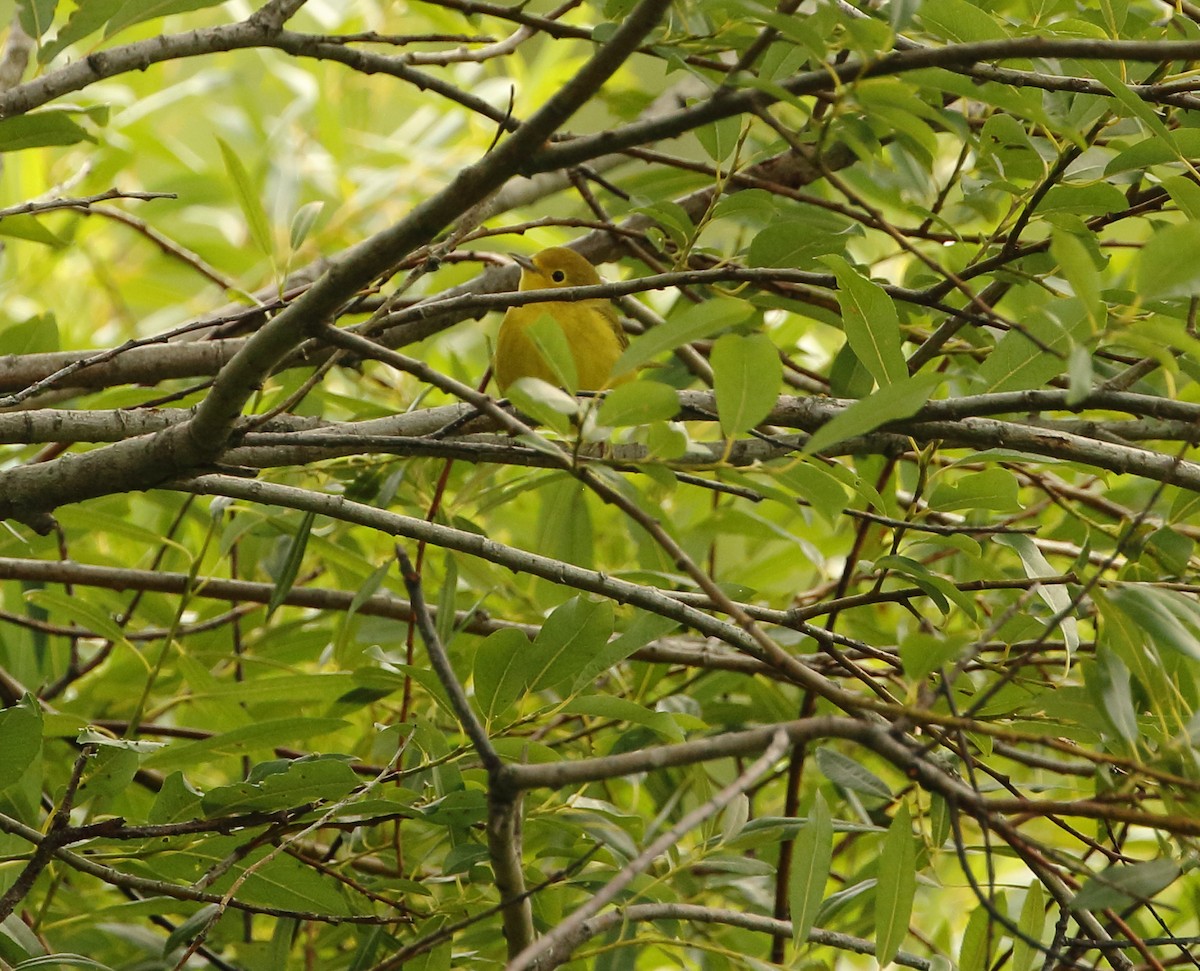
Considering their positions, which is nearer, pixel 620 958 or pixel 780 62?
pixel 620 958

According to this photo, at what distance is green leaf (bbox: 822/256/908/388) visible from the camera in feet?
5.99

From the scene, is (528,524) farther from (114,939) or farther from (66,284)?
(66,284)

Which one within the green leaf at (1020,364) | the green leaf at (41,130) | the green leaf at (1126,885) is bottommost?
the green leaf at (1126,885)

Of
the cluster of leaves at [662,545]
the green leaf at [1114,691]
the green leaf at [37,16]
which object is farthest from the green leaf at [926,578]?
the green leaf at [37,16]

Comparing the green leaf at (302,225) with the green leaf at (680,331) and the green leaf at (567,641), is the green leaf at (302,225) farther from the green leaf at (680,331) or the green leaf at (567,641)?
the green leaf at (680,331)

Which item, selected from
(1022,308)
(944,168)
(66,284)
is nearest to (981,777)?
(1022,308)

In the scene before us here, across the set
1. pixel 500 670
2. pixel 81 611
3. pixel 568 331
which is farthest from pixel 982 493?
pixel 568 331

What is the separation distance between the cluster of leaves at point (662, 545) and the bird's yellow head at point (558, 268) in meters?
0.19

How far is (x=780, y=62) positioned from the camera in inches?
84.5

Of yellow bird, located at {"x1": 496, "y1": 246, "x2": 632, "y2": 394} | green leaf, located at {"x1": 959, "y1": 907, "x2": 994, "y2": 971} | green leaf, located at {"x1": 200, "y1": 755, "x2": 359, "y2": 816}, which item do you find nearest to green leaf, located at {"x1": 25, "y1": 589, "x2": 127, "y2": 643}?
green leaf, located at {"x1": 200, "y1": 755, "x2": 359, "y2": 816}

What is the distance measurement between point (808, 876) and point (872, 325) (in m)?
0.79

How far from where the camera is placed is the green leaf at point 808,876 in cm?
175

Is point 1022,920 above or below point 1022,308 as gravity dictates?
below

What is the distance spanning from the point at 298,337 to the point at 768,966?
1087 millimetres
